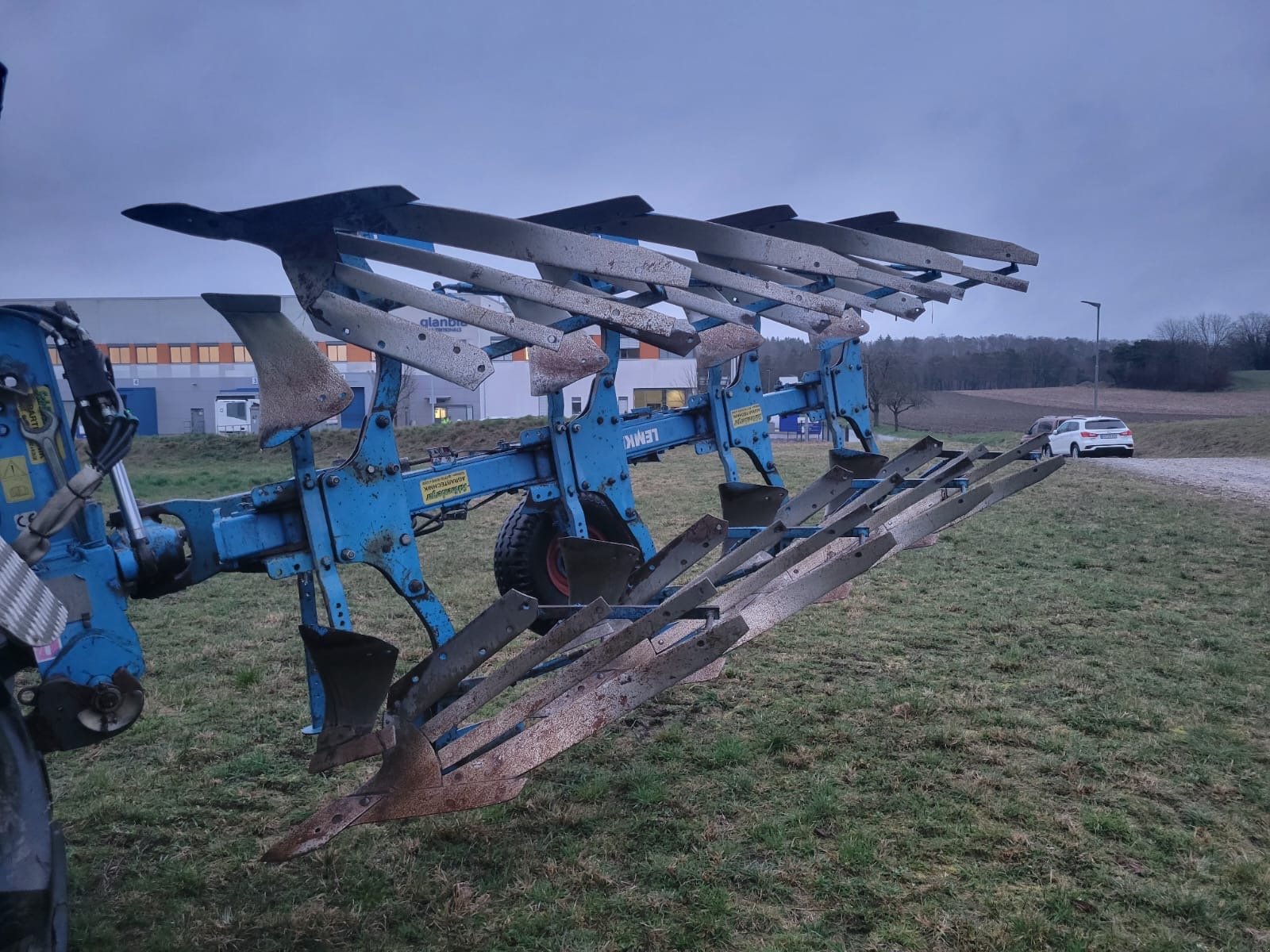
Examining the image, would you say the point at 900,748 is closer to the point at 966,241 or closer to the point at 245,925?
the point at 245,925

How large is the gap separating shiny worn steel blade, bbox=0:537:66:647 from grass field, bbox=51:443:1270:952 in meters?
1.44

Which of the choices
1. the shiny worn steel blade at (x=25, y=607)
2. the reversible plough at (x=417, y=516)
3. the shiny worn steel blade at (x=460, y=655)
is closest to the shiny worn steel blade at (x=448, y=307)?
the reversible plough at (x=417, y=516)

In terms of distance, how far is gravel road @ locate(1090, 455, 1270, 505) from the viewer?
52.5ft

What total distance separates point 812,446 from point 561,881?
24.9 metres

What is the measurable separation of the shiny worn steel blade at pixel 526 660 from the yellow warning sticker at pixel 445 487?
0.93m

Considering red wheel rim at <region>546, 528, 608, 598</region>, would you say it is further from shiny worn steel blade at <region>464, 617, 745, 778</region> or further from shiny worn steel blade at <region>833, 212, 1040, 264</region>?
shiny worn steel blade at <region>833, 212, 1040, 264</region>

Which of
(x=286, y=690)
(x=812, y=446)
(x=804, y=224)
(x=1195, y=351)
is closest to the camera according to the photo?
(x=286, y=690)

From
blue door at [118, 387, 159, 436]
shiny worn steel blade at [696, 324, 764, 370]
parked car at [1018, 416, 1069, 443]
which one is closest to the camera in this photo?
shiny worn steel blade at [696, 324, 764, 370]

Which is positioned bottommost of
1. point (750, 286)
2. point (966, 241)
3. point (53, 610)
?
point (53, 610)

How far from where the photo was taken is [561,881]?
3479 mm

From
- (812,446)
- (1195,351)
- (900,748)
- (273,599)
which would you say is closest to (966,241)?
(900,748)

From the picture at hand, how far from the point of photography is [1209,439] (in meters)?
28.5

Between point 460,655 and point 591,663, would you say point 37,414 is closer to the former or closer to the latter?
point 460,655

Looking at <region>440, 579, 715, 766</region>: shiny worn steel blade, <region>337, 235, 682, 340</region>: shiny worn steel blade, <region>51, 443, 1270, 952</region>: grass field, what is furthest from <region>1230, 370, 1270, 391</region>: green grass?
<region>440, 579, 715, 766</region>: shiny worn steel blade
